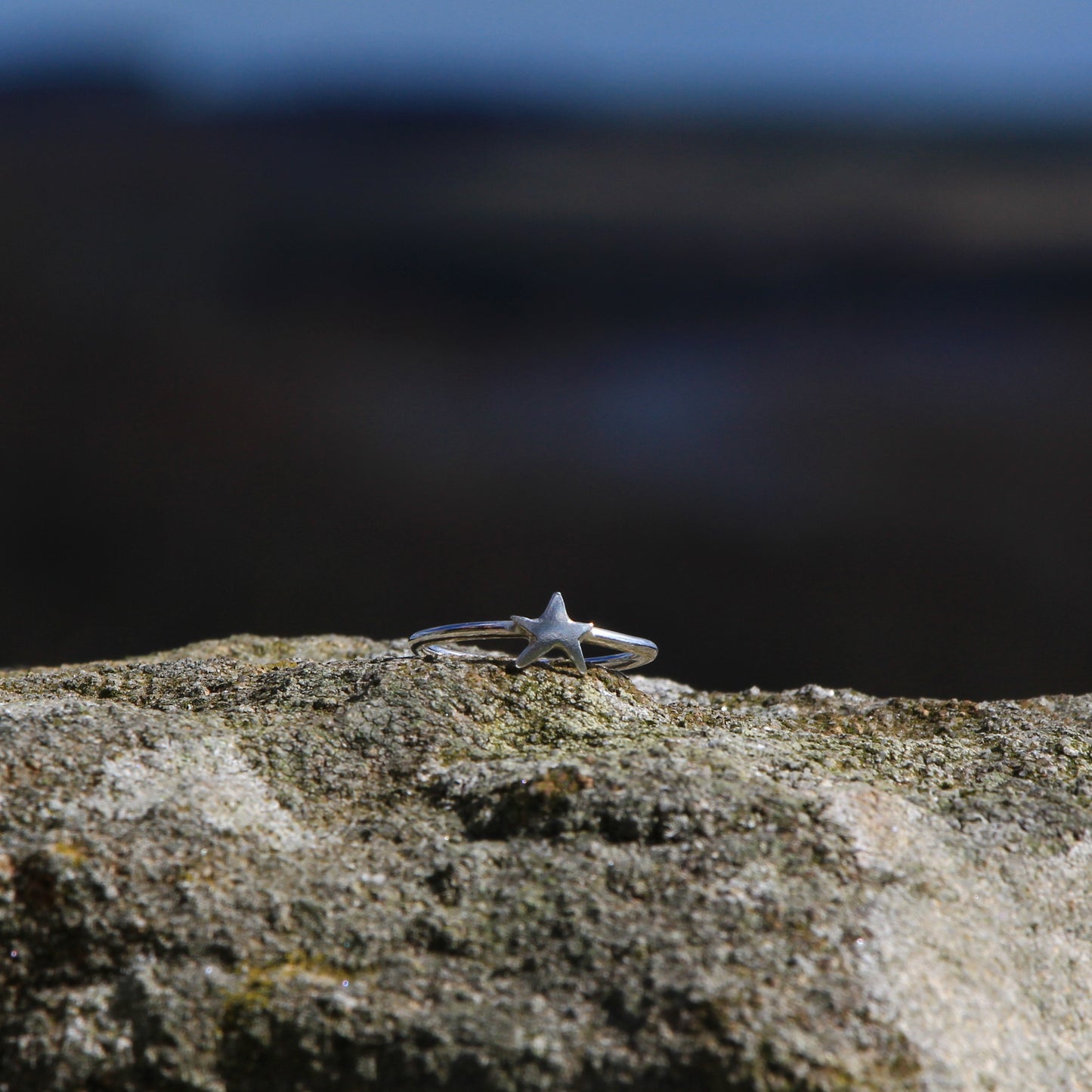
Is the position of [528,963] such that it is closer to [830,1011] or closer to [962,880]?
[830,1011]

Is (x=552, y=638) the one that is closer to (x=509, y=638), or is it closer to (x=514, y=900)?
(x=509, y=638)

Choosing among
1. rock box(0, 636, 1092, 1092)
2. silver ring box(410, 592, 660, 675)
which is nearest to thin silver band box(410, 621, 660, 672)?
silver ring box(410, 592, 660, 675)

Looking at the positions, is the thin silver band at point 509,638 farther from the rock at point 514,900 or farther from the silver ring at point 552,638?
the rock at point 514,900

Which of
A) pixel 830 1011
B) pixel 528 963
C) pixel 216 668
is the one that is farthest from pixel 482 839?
pixel 216 668

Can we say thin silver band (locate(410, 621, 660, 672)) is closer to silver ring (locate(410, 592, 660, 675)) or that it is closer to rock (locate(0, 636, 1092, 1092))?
silver ring (locate(410, 592, 660, 675))

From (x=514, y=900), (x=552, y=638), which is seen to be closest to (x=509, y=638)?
(x=552, y=638)
